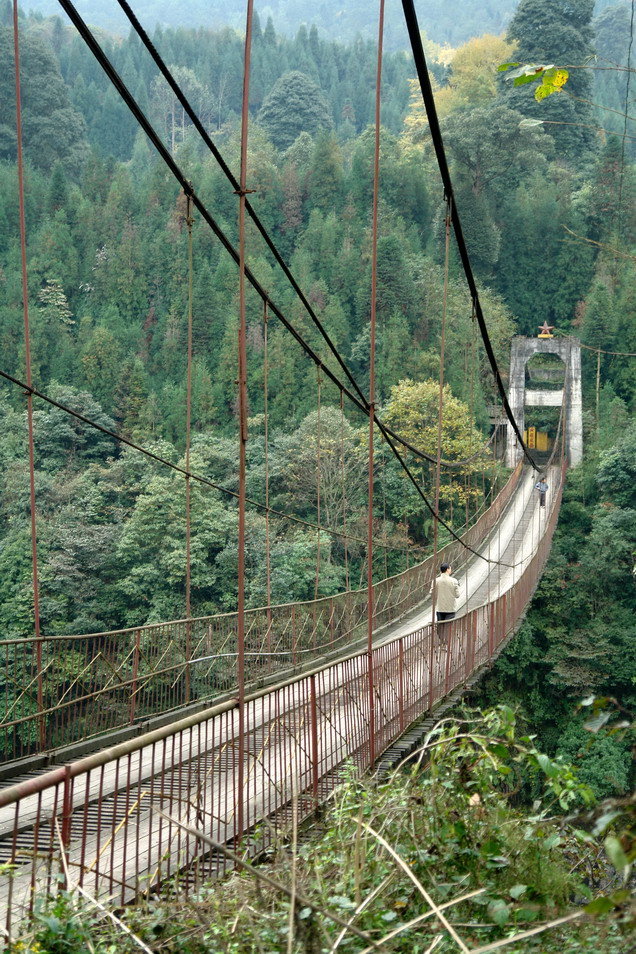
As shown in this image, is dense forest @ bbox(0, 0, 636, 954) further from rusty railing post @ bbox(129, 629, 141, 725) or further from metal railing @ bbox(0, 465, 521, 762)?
rusty railing post @ bbox(129, 629, 141, 725)

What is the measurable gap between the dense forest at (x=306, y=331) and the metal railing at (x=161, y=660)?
5664 millimetres

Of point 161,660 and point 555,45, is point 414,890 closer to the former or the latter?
point 161,660

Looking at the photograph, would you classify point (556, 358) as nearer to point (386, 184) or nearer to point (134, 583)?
point (386, 184)

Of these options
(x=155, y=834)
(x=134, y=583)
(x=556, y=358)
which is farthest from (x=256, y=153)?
(x=155, y=834)

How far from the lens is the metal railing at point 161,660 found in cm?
470

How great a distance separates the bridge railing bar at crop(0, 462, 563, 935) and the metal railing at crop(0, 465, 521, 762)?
→ 343mm

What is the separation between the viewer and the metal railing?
4.70 metres

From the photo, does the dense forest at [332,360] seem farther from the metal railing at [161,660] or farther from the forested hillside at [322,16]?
the forested hillside at [322,16]

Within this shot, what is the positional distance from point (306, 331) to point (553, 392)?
7791 mm

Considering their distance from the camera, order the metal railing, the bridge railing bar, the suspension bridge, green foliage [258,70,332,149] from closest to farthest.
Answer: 1. the bridge railing bar
2. the suspension bridge
3. the metal railing
4. green foliage [258,70,332,149]

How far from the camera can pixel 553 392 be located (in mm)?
28031

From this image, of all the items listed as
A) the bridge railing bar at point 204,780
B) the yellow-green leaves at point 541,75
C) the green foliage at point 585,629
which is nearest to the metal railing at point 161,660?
the bridge railing bar at point 204,780

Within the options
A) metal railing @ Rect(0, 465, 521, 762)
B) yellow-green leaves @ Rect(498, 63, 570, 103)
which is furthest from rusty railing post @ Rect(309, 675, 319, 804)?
yellow-green leaves @ Rect(498, 63, 570, 103)

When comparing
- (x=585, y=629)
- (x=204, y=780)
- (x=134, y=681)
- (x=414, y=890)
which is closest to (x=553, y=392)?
(x=585, y=629)
